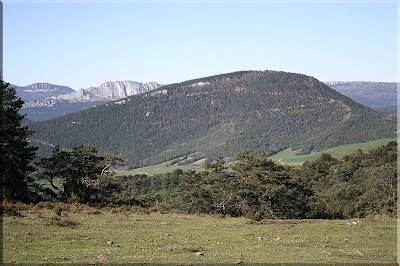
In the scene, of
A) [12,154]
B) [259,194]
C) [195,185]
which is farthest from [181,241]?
[195,185]

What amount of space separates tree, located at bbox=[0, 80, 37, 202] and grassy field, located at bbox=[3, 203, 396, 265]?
24.9ft

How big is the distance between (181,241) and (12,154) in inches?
1051

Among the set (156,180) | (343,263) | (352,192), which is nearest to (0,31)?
(343,263)

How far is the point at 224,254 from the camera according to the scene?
1728 centimetres

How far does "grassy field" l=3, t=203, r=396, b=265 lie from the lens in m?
16.0

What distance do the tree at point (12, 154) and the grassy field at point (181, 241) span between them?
7.58 m

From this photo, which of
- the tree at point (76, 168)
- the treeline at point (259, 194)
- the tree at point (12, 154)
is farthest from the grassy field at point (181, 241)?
the tree at point (76, 168)

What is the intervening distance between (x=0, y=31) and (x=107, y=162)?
34.2 meters

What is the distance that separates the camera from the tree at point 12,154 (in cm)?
3484

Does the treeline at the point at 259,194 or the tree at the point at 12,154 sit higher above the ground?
the tree at the point at 12,154

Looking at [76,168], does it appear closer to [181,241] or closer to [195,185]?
[195,185]

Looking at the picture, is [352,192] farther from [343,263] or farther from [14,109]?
[343,263]

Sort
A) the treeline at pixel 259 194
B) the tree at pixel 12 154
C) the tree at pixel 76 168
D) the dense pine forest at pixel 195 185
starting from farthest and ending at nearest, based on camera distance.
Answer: the tree at pixel 76 168
the treeline at pixel 259 194
the dense pine forest at pixel 195 185
the tree at pixel 12 154

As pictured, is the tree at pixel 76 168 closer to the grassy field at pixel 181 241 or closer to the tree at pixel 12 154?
the tree at pixel 12 154
